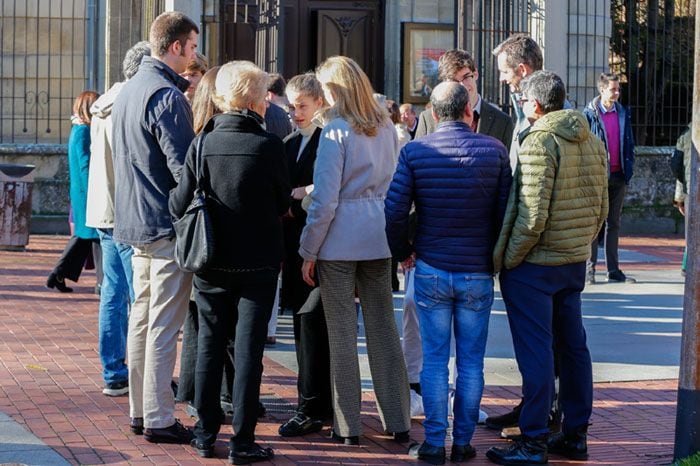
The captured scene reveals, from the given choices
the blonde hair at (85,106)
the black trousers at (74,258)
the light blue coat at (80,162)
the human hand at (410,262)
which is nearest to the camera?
the human hand at (410,262)

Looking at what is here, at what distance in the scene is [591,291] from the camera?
39.2ft

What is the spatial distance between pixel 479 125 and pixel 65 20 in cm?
1081

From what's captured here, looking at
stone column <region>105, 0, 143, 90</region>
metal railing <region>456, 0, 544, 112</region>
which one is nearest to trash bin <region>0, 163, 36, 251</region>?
stone column <region>105, 0, 143, 90</region>

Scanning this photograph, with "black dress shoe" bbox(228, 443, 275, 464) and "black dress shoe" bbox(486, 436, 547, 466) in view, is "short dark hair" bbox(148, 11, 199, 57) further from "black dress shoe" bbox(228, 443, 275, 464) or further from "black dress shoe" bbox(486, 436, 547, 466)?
"black dress shoe" bbox(486, 436, 547, 466)

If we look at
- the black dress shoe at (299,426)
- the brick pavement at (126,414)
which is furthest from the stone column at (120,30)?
the black dress shoe at (299,426)

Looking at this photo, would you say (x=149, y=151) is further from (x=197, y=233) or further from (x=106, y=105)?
(x=106, y=105)

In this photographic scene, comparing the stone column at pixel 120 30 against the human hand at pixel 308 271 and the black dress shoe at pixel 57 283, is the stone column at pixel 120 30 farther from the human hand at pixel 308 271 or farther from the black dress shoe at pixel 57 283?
the human hand at pixel 308 271

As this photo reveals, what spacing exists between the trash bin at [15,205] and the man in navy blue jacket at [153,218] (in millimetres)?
8177

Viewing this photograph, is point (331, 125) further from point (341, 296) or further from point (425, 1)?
point (425, 1)

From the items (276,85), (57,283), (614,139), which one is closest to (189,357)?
(276,85)

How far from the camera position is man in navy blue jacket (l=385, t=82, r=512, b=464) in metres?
6.01

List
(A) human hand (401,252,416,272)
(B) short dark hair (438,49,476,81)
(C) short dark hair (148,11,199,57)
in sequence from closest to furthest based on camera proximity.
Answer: (A) human hand (401,252,416,272)
(C) short dark hair (148,11,199,57)
(B) short dark hair (438,49,476,81)

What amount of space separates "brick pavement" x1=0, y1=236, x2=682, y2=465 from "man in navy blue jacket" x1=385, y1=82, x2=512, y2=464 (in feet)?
1.22

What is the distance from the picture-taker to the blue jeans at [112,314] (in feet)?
24.3
